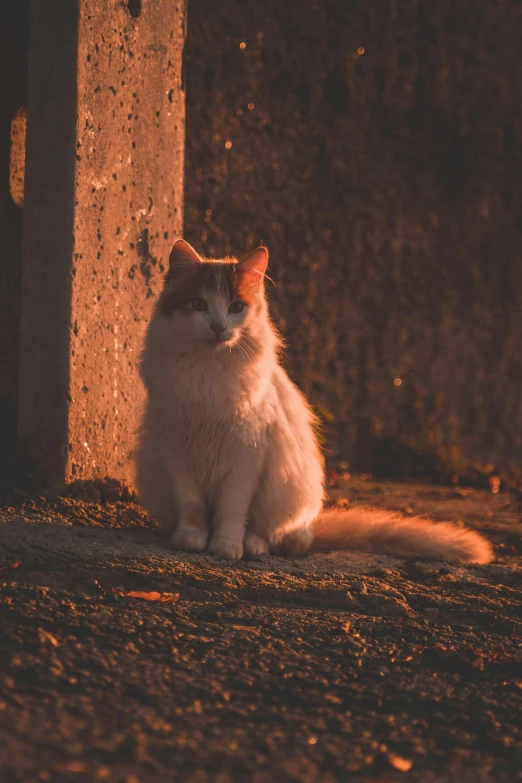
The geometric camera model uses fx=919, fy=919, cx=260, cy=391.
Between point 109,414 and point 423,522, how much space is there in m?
1.58

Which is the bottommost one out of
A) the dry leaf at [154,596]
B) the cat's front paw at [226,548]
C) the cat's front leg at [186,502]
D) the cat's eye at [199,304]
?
the dry leaf at [154,596]

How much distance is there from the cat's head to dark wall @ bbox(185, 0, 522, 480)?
2.21m

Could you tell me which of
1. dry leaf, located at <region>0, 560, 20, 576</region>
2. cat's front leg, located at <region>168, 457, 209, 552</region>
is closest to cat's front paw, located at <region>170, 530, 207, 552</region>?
cat's front leg, located at <region>168, 457, 209, 552</region>

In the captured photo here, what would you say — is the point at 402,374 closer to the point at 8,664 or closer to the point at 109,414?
the point at 109,414

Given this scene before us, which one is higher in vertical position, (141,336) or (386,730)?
(141,336)

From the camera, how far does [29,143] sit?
4203 mm

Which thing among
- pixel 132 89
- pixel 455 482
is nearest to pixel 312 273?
pixel 455 482

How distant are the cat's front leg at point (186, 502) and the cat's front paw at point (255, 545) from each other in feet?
0.58

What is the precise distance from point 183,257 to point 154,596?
4.57 feet

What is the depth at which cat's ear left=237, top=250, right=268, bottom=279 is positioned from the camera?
3.71 m

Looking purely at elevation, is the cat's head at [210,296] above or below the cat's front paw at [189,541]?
above

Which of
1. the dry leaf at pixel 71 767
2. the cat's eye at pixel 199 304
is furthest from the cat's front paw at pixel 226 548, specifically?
the dry leaf at pixel 71 767

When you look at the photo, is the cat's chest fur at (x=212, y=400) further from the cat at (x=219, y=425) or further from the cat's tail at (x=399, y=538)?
the cat's tail at (x=399, y=538)

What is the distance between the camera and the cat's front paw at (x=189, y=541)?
12.0ft
